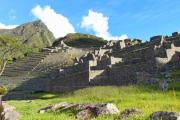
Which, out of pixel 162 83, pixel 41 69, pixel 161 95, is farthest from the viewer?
pixel 41 69

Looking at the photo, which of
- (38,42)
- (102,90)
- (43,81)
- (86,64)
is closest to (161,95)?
(102,90)

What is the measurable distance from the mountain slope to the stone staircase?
88.3 metres

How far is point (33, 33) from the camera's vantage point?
17800 cm

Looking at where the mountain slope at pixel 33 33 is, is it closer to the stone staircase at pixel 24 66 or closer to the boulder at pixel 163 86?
the stone staircase at pixel 24 66

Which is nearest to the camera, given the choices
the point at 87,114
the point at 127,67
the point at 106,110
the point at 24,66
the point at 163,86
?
the point at 106,110

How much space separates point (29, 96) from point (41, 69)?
16037mm

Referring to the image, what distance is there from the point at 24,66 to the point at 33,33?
355ft

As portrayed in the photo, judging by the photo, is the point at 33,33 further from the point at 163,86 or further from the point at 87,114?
the point at 87,114

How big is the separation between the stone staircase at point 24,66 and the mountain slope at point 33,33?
88345 mm

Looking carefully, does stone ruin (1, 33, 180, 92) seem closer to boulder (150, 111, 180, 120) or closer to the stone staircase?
the stone staircase

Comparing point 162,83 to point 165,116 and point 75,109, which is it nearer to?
point 75,109

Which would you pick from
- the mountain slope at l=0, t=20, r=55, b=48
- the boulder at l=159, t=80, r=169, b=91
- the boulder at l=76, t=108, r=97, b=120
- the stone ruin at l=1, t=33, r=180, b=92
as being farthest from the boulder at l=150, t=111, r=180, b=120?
the mountain slope at l=0, t=20, r=55, b=48

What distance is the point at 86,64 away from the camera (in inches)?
1948

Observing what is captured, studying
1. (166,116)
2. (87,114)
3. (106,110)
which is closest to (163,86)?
(87,114)
